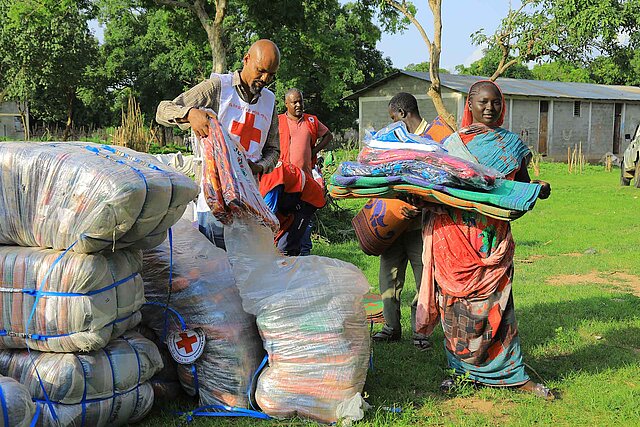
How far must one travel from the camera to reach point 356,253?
8477 millimetres

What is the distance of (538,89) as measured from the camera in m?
31.8

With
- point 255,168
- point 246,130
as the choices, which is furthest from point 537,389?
point 246,130

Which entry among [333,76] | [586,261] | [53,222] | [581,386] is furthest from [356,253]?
[333,76]

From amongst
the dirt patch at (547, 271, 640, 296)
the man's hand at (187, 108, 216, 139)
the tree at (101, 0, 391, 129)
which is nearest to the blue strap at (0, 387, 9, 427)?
the man's hand at (187, 108, 216, 139)

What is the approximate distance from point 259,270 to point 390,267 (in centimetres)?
165

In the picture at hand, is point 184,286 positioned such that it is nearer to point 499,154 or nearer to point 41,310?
point 41,310

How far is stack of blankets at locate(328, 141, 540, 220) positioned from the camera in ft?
11.9

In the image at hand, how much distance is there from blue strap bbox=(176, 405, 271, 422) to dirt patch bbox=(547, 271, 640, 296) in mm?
4591

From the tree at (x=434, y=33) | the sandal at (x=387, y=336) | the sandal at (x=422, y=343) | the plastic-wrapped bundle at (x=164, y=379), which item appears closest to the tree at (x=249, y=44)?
the tree at (x=434, y=33)

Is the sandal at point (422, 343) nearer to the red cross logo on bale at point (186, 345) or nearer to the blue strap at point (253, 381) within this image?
the blue strap at point (253, 381)

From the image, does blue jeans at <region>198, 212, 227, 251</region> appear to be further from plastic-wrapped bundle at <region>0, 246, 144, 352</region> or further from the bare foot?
the bare foot

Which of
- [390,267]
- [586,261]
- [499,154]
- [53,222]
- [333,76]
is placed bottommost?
[586,261]

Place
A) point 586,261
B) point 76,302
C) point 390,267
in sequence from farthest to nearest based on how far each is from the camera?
1. point 586,261
2. point 390,267
3. point 76,302

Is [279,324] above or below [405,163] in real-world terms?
below
